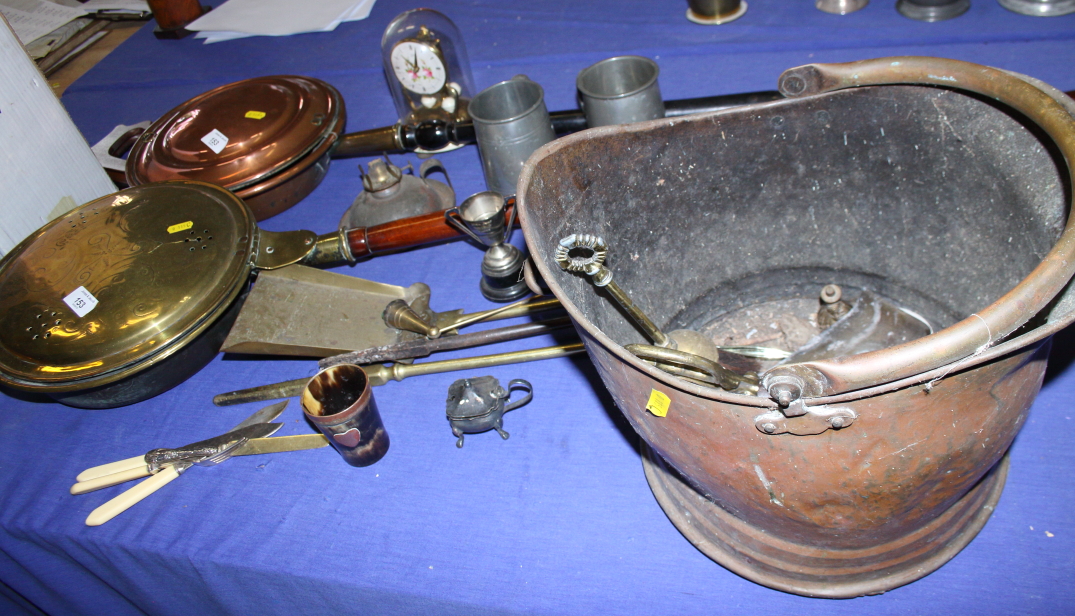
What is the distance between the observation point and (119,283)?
1017mm

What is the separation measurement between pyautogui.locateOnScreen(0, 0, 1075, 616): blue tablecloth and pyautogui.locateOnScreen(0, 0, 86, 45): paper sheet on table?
1376 mm

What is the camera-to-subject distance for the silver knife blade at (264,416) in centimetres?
100

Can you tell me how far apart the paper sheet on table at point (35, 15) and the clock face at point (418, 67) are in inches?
53.6

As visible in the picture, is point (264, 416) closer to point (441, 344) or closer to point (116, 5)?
point (441, 344)

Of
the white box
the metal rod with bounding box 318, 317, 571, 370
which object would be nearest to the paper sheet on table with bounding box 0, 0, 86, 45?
the white box

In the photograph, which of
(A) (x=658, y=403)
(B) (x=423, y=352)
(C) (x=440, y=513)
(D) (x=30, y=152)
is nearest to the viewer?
(A) (x=658, y=403)

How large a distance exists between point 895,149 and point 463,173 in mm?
789

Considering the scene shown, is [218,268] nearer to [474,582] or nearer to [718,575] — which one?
[474,582]

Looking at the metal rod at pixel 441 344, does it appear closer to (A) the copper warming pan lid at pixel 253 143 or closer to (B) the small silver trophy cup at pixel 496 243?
(B) the small silver trophy cup at pixel 496 243

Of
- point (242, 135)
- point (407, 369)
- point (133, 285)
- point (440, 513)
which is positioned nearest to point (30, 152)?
point (242, 135)

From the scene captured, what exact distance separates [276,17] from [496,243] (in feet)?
4.50

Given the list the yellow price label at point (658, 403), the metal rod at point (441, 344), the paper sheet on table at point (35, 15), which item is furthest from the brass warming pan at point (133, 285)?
the paper sheet on table at point (35, 15)

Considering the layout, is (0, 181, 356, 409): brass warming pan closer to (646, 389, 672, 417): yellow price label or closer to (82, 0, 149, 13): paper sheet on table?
(646, 389, 672, 417): yellow price label

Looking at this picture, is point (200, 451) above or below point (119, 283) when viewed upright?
below
